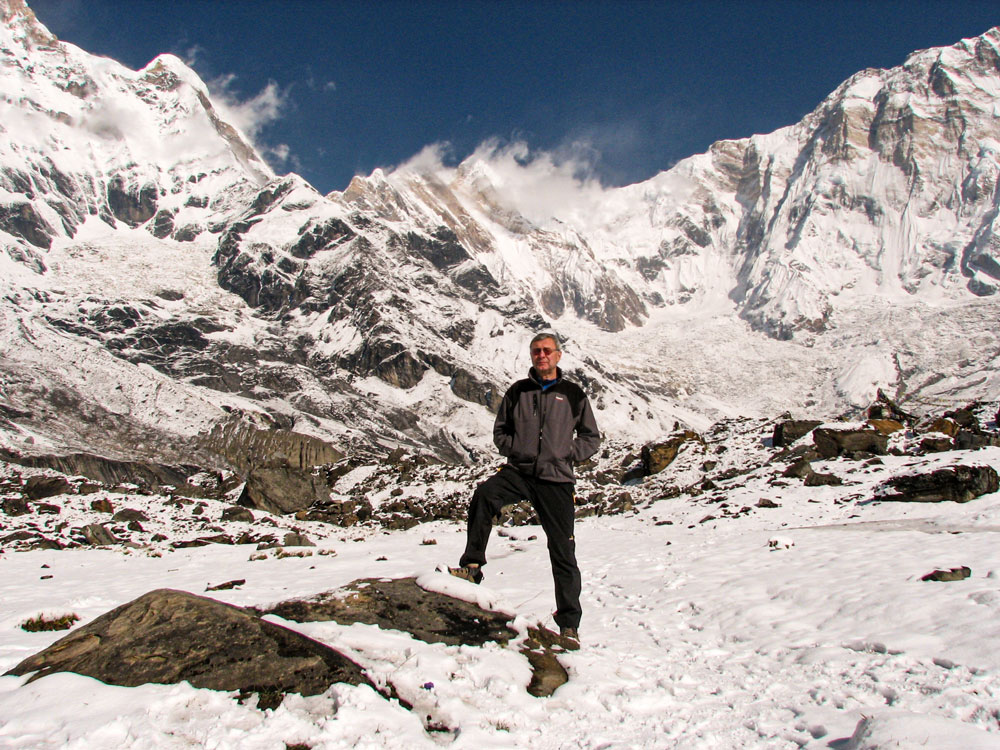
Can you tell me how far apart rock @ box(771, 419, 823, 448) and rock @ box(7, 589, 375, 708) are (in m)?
31.6

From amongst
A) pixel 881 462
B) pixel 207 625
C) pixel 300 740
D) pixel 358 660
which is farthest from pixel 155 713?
pixel 881 462

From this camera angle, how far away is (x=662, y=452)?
119ft

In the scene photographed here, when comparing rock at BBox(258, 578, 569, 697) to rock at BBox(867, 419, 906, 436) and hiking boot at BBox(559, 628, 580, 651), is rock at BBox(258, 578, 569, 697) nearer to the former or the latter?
hiking boot at BBox(559, 628, 580, 651)

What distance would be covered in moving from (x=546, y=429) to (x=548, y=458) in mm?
337

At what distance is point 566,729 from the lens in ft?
15.2

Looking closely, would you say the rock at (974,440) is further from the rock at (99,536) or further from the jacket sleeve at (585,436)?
the rock at (99,536)

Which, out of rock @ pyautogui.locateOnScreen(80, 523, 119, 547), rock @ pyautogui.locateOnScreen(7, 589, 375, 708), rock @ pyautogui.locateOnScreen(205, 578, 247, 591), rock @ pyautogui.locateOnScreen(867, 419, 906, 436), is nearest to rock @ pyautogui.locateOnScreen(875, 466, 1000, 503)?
rock @ pyautogui.locateOnScreen(867, 419, 906, 436)

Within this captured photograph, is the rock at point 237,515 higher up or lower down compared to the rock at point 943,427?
lower down

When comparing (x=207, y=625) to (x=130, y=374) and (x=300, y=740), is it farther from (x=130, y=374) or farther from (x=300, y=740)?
(x=130, y=374)

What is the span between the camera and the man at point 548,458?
702 centimetres

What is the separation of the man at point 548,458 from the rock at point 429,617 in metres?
0.70

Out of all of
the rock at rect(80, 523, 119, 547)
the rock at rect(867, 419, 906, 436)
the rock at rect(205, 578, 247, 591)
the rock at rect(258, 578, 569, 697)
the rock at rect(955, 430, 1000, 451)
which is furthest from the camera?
the rock at rect(867, 419, 906, 436)

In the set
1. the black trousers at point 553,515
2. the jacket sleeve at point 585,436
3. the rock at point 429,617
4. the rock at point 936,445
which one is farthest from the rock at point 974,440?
the rock at point 429,617

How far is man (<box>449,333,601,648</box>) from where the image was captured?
702 centimetres
